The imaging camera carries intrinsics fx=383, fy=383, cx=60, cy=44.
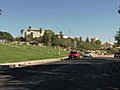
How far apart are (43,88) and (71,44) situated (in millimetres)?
171317

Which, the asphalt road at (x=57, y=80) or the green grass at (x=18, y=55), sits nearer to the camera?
the asphalt road at (x=57, y=80)

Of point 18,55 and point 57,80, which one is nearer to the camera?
point 57,80

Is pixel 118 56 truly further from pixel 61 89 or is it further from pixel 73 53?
pixel 61 89

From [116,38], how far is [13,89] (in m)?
116

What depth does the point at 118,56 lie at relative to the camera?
102m

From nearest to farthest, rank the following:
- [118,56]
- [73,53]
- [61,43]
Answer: [73,53] < [118,56] < [61,43]

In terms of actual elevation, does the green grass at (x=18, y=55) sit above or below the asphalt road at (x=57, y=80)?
above

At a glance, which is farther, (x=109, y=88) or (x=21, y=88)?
(x=109, y=88)

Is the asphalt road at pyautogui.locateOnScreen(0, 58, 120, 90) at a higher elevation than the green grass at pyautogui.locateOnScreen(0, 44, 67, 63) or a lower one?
lower

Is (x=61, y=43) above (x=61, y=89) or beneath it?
above

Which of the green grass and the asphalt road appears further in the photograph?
the green grass

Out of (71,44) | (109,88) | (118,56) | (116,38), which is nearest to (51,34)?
(71,44)

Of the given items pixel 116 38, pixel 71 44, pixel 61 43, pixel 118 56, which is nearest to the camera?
pixel 118 56

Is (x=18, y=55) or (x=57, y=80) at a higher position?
(x=18, y=55)
